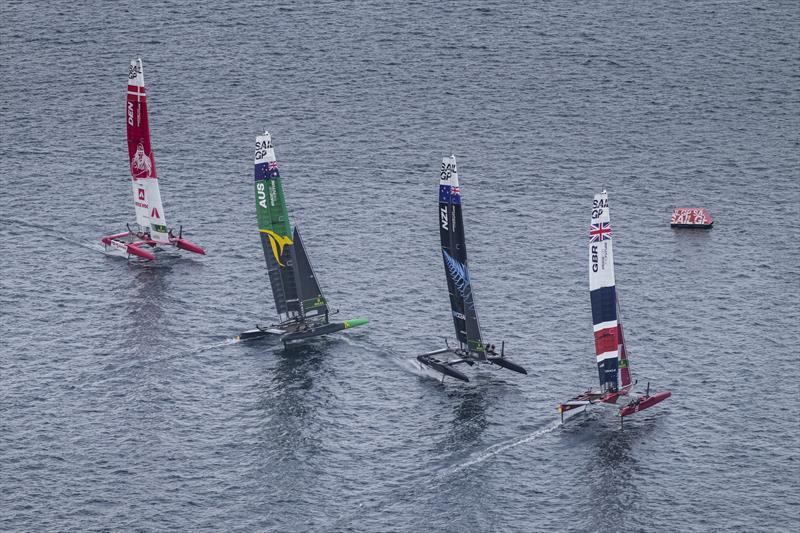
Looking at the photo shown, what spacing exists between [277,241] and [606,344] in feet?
136

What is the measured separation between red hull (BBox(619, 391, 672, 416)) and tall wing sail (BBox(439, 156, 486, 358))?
18041mm

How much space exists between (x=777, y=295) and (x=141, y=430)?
77327 millimetres

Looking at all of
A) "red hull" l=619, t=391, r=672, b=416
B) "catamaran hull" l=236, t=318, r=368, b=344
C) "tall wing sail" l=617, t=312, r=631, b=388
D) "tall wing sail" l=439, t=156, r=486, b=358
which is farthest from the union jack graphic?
"catamaran hull" l=236, t=318, r=368, b=344

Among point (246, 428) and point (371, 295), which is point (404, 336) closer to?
point (371, 295)

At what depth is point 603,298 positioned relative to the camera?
154 meters

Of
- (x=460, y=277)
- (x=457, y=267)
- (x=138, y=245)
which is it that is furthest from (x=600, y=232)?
(x=138, y=245)

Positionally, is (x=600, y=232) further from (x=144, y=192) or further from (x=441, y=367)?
(x=144, y=192)

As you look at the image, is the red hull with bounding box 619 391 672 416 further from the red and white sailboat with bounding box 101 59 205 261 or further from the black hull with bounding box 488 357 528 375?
the red and white sailboat with bounding box 101 59 205 261

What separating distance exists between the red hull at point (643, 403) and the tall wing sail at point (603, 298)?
3.07 metres

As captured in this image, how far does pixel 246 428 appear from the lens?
6093 inches

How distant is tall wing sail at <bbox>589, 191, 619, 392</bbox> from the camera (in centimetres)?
15225

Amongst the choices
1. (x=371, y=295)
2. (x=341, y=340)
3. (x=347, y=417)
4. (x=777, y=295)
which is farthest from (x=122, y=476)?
(x=777, y=295)

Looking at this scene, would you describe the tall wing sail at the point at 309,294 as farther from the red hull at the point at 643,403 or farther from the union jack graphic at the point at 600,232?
the red hull at the point at 643,403

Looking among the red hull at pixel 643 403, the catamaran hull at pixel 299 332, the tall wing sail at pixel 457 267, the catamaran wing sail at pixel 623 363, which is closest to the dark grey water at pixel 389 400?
the catamaran hull at pixel 299 332
